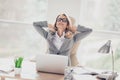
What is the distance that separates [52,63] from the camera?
2.23 m

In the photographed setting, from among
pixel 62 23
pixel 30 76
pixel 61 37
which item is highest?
pixel 62 23

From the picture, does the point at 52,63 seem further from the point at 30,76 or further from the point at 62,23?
the point at 62,23

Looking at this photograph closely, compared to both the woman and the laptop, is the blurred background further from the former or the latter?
the laptop

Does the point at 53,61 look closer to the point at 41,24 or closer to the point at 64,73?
the point at 64,73

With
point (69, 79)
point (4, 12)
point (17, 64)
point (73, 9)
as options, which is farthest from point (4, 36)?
point (69, 79)

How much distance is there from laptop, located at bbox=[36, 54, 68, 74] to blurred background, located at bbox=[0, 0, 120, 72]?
1.80 m

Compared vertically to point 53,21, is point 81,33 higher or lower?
lower

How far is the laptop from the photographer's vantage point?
7.32 ft

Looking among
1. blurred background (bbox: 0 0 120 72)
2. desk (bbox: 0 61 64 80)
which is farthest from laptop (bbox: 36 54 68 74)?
blurred background (bbox: 0 0 120 72)

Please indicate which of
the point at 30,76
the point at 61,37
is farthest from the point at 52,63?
the point at 61,37

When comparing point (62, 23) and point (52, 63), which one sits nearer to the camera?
point (52, 63)

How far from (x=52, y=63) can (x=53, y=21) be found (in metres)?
1.95

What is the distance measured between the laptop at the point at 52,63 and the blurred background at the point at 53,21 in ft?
5.92

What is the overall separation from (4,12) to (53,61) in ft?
7.95
